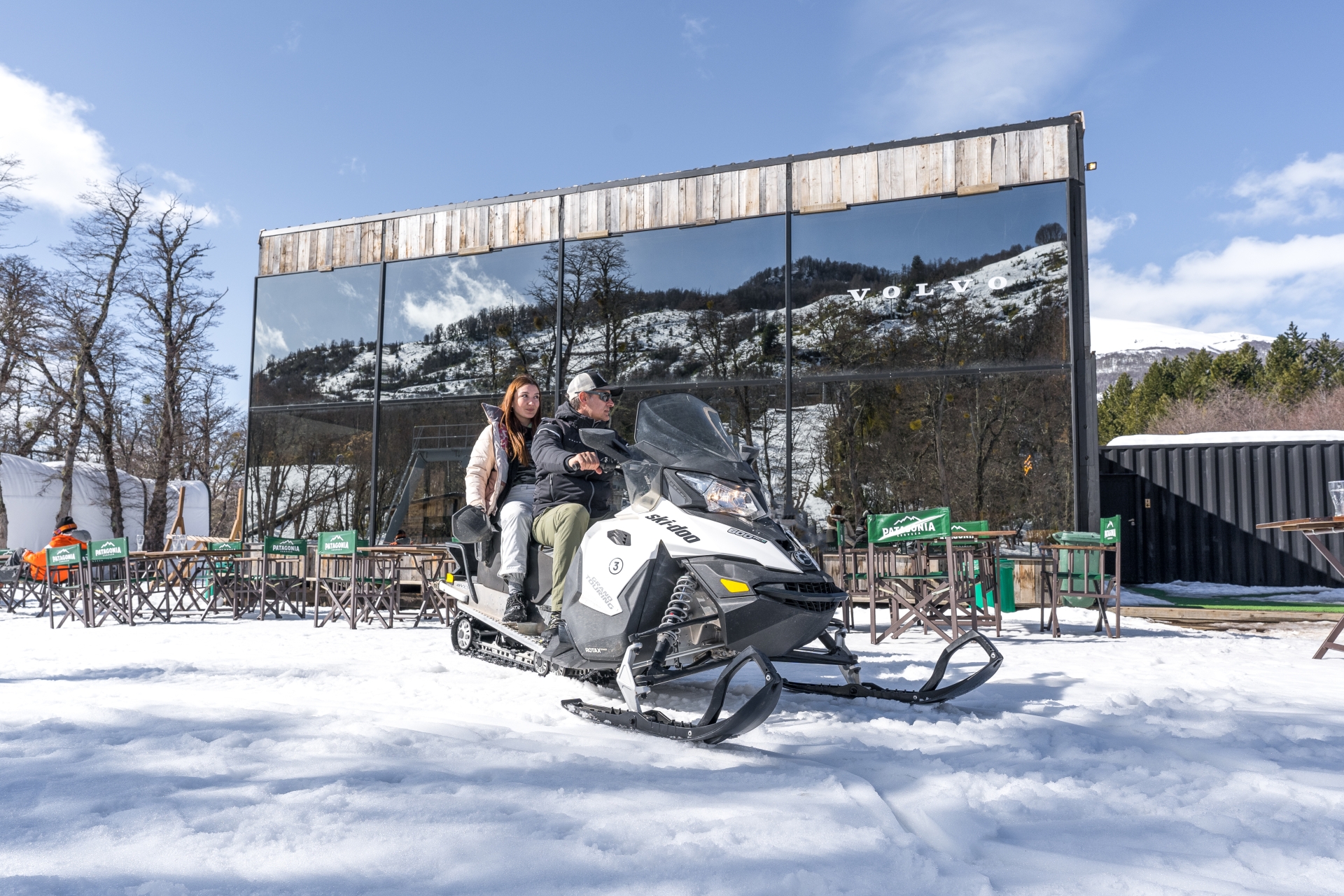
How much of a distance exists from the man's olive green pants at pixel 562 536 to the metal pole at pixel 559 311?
7.97 metres

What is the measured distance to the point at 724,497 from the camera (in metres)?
3.09

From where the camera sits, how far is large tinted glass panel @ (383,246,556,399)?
1198cm

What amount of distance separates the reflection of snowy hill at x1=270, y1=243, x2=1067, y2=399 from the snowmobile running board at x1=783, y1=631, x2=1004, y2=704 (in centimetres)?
737

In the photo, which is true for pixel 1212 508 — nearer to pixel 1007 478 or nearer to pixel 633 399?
pixel 1007 478

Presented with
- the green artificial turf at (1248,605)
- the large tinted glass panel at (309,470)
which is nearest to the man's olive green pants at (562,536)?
the green artificial turf at (1248,605)

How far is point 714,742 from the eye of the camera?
2.71m

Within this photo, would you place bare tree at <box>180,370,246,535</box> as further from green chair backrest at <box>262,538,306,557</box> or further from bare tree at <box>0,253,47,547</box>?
green chair backrest at <box>262,538,306,557</box>

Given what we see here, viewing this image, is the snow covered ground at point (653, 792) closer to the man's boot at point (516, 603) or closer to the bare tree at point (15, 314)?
the man's boot at point (516, 603)

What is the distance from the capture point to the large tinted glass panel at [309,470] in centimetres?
1222

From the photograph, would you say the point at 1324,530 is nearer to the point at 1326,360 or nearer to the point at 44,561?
the point at 44,561

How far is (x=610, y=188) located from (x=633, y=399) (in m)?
3.15

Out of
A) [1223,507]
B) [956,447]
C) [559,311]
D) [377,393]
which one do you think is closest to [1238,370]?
[1223,507]

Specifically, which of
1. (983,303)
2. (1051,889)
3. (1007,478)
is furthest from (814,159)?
(1051,889)

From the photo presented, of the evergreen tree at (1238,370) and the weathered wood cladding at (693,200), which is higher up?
the evergreen tree at (1238,370)
